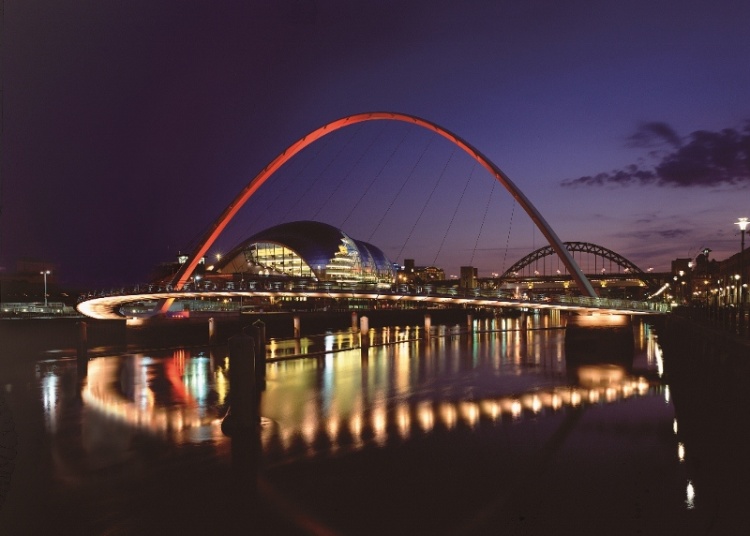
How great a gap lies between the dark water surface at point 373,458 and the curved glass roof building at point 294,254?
70.3 metres

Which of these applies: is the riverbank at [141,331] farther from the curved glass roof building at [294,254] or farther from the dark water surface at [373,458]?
the curved glass roof building at [294,254]

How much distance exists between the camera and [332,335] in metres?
59.7

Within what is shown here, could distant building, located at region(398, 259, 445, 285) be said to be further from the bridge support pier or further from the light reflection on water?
the light reflection on water

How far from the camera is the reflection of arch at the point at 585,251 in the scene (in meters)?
146

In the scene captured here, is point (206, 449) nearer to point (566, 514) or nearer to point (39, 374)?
point (566, 514)

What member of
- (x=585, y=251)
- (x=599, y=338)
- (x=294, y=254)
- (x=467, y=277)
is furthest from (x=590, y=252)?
(x=599, y=338)

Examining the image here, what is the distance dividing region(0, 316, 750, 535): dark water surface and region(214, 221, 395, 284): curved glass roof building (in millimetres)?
70328

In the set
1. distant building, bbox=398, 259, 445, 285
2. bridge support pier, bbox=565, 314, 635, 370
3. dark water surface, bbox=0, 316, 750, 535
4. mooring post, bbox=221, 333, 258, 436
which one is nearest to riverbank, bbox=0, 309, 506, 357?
dark water surface, bbox=0, 316, 750, 535

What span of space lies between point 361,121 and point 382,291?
20935 millimetres

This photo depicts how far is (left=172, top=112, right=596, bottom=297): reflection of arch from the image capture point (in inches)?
1843

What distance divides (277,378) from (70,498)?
17510mm

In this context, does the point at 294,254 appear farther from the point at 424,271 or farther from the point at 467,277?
the point at 424,271

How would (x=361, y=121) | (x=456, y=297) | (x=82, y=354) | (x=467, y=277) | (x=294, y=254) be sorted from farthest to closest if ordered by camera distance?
(x=467, y=277) → (x=294, y=254) → (x=361, y=121) → (x=456, y=297) → (x=82, y=354)

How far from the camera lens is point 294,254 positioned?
101312 millimetres
